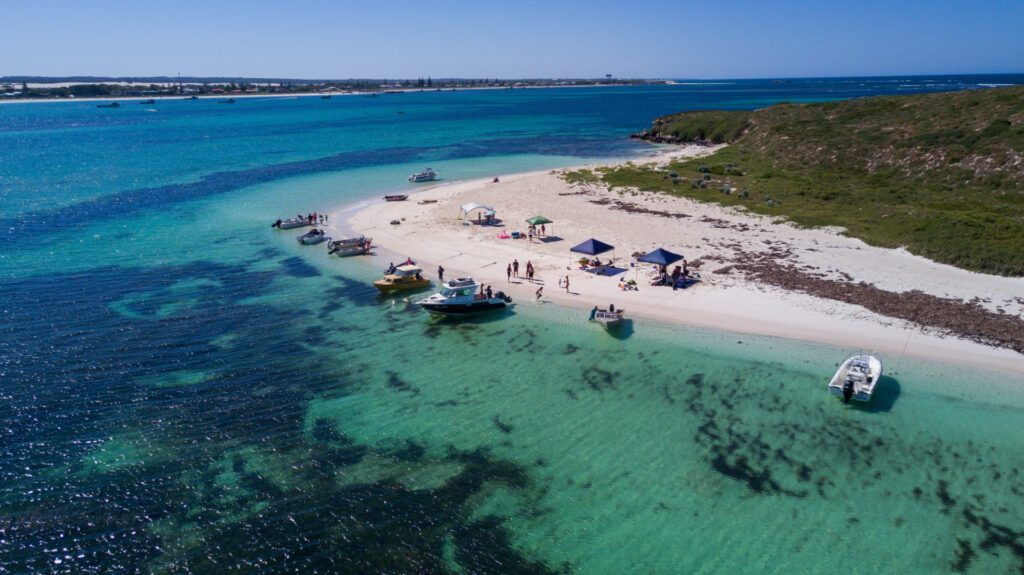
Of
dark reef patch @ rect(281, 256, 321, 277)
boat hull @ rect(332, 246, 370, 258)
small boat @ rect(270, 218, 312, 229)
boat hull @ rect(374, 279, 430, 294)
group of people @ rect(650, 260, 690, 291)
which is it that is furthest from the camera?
small boat @ rect(270, 218, 312, 229)

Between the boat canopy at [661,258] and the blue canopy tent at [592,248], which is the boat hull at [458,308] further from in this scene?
the boat canopy at [661,258]

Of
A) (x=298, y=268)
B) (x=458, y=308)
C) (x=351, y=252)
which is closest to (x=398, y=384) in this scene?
(x=458, y=308)

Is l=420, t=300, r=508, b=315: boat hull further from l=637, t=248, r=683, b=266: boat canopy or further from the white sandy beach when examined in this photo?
l=637, t=248, r=683, b=266: boat canopy

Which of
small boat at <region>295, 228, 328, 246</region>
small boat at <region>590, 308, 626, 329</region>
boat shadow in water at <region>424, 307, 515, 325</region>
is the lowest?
boat shadow in water at <region>424, 307, 515, 325</region>

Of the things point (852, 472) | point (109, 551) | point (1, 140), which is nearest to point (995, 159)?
point (852, 472)

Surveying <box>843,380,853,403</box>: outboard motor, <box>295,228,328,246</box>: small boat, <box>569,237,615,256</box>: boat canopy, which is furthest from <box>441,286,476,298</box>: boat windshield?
<box>295,228,328,246</box>: small boat

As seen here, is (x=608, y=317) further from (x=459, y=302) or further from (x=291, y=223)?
(x=291, y=223)
